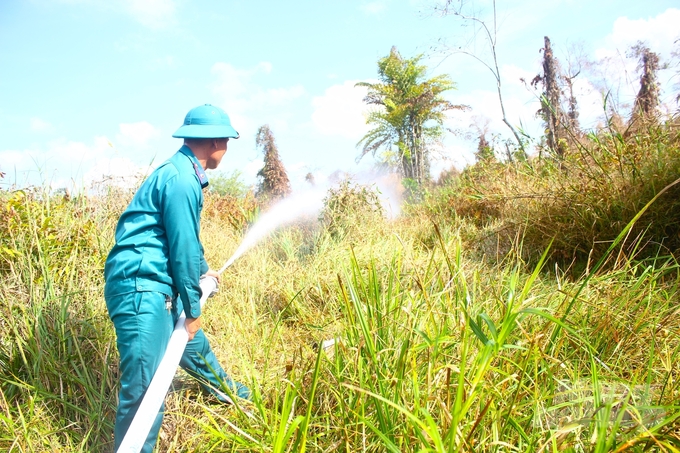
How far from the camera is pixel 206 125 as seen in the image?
2.58 meters

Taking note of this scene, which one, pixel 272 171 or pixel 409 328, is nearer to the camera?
pixel 409 328

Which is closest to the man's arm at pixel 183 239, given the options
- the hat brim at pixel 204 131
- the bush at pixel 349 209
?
the hat brim at pixel 204 131

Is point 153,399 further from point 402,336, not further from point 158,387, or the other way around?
point 402,336

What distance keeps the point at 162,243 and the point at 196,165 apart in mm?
502

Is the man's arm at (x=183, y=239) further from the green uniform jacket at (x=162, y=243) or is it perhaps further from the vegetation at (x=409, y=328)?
the vegetation at (x=409, y=328)

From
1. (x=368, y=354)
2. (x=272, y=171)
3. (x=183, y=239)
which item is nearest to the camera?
(x=368, y=354)

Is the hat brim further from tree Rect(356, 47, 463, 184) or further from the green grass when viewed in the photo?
tree Rect(356, 47, 463, 184)

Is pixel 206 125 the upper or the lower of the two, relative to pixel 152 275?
upper

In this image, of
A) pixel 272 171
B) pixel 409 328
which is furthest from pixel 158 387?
pixel 272 171

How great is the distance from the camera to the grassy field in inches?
58.6

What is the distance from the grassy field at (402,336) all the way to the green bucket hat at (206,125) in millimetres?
1075

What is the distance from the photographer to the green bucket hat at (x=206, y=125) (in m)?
2.52

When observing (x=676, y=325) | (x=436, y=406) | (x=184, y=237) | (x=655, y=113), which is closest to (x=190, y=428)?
(x=184, y=237)

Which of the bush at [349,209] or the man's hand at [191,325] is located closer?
the man's hand at [191,325]
